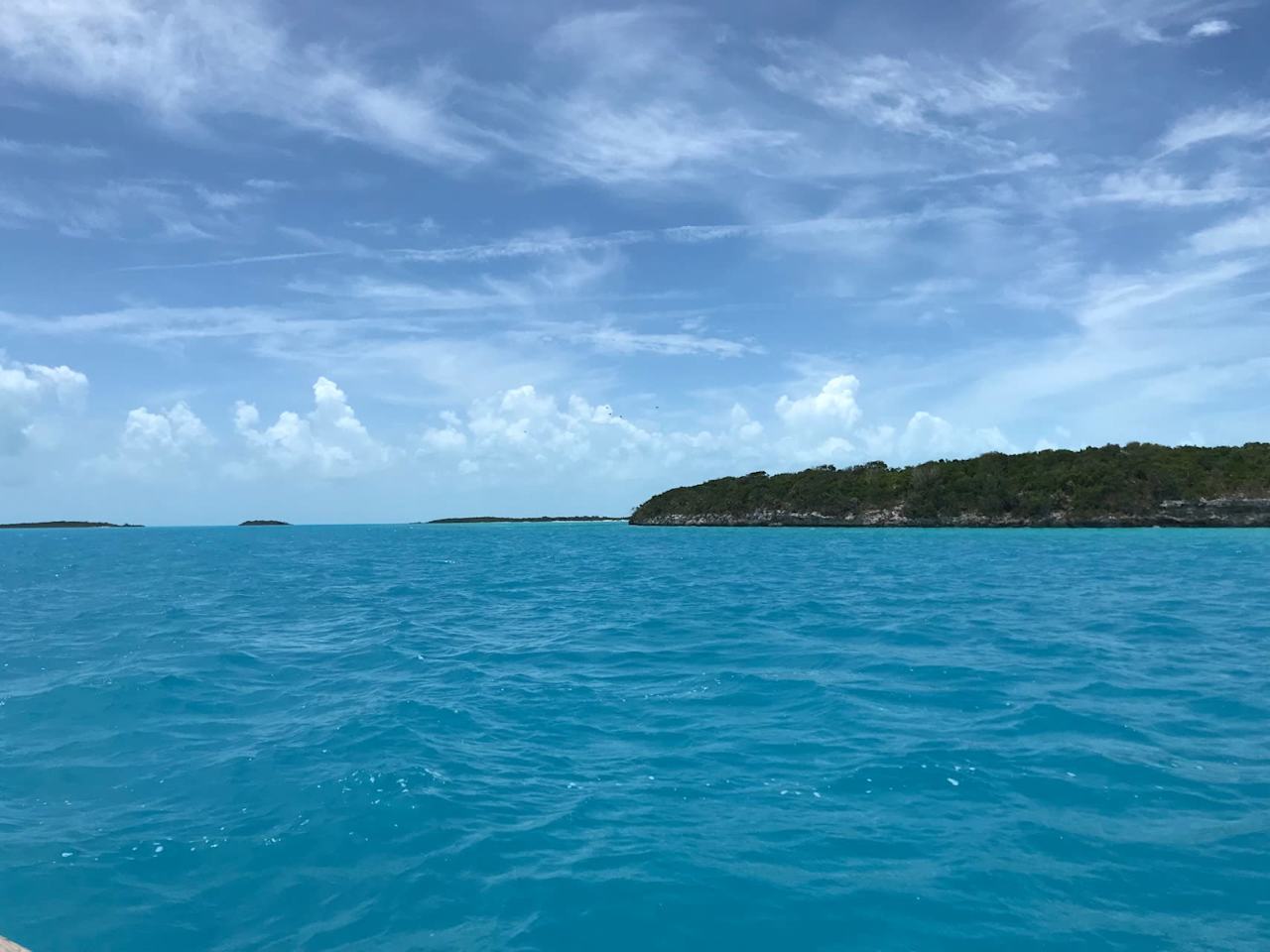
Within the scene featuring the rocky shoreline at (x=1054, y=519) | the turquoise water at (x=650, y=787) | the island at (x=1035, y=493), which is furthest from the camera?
the island at (x=1035, y=493)

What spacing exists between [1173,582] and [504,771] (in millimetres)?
38369

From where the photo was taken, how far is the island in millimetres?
107938

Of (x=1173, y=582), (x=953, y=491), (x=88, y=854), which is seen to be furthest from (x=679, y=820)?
(x=953, y=491)

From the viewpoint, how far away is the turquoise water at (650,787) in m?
7.85

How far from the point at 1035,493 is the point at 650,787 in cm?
12667

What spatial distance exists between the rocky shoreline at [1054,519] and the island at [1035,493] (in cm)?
15

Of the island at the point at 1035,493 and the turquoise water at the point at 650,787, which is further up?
the island at the point at 1035,493

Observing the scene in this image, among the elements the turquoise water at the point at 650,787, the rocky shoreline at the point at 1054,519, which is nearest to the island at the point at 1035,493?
the rocky shoreline at the point at 1054,519

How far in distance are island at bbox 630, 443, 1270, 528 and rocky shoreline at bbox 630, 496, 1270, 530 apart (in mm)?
149

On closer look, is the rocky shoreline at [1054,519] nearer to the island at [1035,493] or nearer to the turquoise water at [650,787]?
the island at [1035,493]

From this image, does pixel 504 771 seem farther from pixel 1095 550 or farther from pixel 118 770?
pixel 1095 550

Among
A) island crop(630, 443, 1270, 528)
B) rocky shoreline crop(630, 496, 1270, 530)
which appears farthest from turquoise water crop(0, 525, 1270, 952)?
island crop(630, 443, 1270, 528)

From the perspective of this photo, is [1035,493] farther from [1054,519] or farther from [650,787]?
[650,787]

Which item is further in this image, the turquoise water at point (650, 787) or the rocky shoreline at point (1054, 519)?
the rocky shoreline at point (1054, 519)
